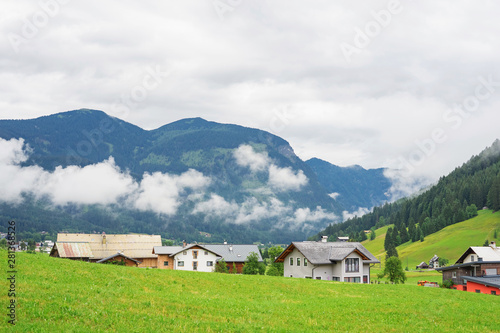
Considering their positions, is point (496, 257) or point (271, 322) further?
point (496, 257)

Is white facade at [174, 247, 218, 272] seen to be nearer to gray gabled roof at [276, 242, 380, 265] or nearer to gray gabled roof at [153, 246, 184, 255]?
gray gabled roof at [153, 246, 184, 255]

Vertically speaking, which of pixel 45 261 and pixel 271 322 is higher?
pixel 45 261

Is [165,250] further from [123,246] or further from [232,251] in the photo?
[232,251]

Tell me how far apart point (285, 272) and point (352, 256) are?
13141 millimetres

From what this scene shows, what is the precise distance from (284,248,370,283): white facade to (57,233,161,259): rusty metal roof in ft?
160

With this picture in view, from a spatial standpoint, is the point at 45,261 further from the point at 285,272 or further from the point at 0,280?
the point at 285,272

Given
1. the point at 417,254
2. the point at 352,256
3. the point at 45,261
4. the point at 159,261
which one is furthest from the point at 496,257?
the point at 417,254

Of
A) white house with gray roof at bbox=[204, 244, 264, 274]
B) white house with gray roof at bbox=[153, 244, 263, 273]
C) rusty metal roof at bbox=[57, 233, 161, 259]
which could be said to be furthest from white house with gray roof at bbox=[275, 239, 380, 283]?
rusty metal roof at bbox=[57, 233, 161, 259]

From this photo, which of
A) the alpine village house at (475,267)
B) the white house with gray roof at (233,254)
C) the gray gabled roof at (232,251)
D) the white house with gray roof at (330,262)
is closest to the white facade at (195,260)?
the gray gabled roof at (232,251)

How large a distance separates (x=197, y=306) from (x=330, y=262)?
54.6 meters

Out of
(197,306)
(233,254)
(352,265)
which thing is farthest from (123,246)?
(197,306)

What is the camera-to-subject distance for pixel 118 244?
385 feet

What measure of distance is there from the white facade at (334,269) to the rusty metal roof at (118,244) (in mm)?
48916

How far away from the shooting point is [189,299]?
94.9ft
